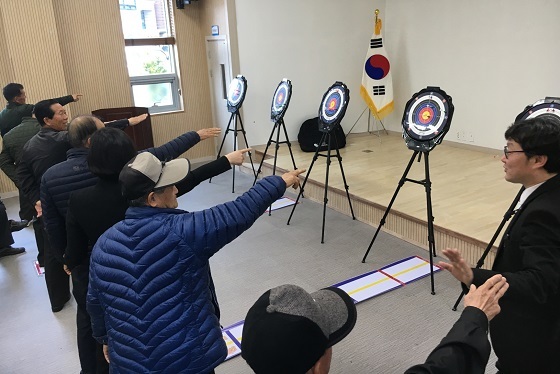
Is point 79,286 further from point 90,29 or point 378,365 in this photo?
point 90,29

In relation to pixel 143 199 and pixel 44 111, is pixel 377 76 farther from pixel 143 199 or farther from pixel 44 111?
pixel 143 199

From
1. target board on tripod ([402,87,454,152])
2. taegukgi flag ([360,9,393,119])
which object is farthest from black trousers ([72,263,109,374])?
taegukgi flag ([360,9,393,119])

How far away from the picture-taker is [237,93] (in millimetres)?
5234

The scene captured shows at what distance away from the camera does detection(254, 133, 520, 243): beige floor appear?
145 inches

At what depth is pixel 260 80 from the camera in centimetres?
609

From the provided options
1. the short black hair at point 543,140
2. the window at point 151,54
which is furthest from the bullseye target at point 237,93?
the short black hair at point 543,140

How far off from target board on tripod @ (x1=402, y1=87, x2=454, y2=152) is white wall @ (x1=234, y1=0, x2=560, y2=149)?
8.23 feet

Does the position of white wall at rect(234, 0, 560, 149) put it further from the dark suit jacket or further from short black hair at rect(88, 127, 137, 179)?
short black hair at rect(88, 127, 137, 179)

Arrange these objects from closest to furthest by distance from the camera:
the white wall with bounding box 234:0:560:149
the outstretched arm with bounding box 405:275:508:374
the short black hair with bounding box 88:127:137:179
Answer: the outstretched arm with bounding box 405:275:508:374 < the short black hair with bounding box 88:127:137:179 < the white wall with bounding box 234:0:560:149

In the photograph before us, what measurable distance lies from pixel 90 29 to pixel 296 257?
4.10 metres

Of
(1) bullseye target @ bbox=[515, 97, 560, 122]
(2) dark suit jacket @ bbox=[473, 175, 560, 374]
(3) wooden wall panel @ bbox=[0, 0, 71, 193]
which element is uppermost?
(3) wooden wall panel @ bbox=[0, 0, 71, 193]

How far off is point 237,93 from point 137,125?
61.7 inches

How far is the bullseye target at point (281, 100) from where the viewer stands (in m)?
4.58

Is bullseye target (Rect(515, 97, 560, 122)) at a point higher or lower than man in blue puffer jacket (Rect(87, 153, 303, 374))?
higher
